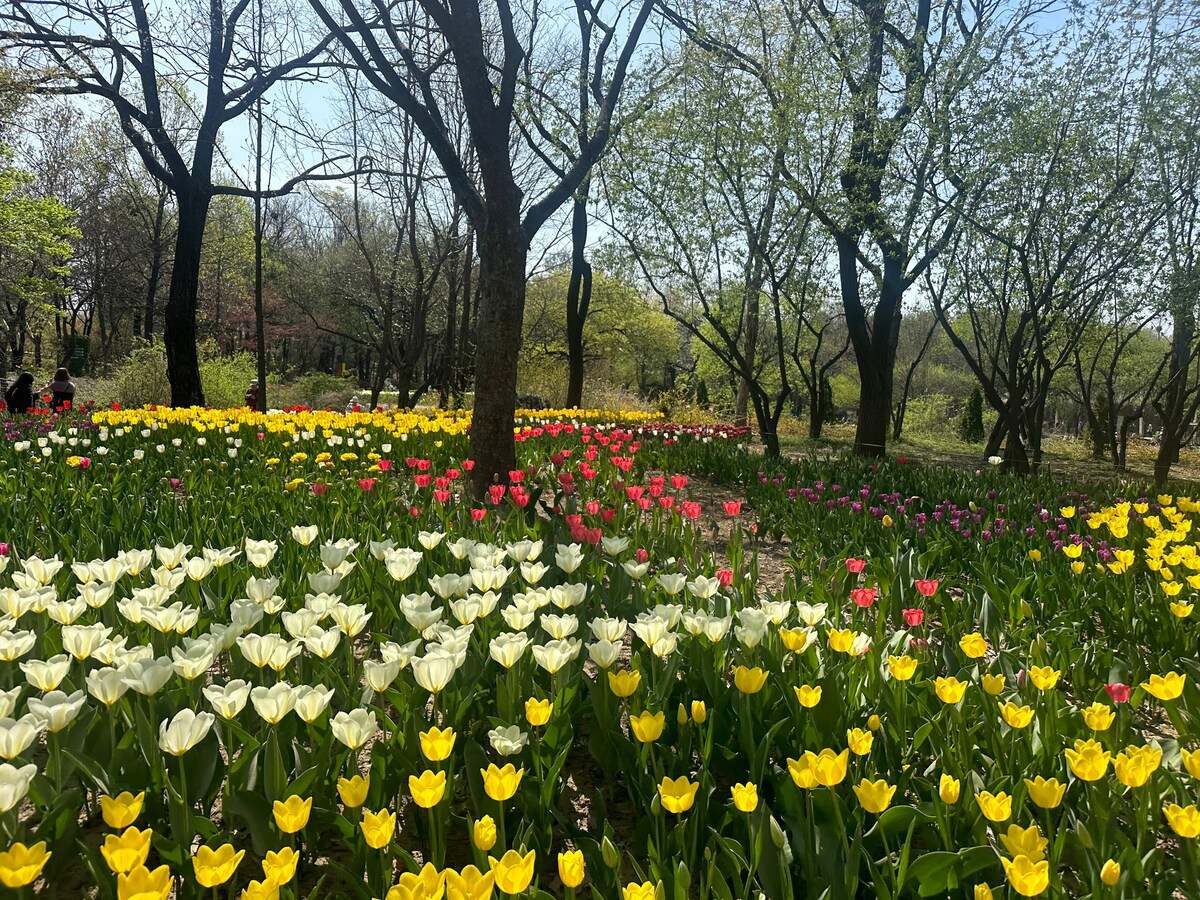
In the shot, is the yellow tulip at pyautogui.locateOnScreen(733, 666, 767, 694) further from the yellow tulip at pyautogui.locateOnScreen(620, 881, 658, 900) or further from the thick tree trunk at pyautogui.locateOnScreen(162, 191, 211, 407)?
the thick tree trunk at pyautogui.locateOnScreen(162, 191, 211, 407)

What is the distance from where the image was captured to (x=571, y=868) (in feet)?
3.51

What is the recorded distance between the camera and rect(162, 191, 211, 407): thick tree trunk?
12219mm

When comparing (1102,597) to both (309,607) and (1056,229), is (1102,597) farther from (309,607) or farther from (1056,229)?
(1056,229)

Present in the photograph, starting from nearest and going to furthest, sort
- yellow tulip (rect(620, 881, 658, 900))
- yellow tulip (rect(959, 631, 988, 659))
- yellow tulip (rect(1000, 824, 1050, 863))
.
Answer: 1. yellow tulip (rect(620, 881, 658, 900))
2. yellow tulip (rect(1000, 824, 1050, 863))
3. yellow tulip (rect(959, 631, 988, 659))

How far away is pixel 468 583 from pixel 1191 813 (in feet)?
5.65

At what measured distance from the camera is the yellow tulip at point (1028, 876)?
105 cm

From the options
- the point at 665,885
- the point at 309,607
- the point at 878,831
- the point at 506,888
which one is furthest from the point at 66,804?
the point at 878,831

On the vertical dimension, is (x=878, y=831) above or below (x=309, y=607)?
below

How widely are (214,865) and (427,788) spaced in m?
0.32

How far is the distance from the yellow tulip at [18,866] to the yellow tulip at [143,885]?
0.44 feet

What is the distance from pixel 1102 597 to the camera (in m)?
3.13

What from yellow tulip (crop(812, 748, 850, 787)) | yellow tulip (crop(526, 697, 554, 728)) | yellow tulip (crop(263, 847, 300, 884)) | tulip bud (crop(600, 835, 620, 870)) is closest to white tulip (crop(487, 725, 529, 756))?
yellow tulip (crop(526, 697, 554, 728))

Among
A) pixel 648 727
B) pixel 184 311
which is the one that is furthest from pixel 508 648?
pixel 184 311

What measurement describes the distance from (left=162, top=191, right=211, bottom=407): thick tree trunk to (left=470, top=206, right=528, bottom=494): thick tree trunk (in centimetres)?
901
